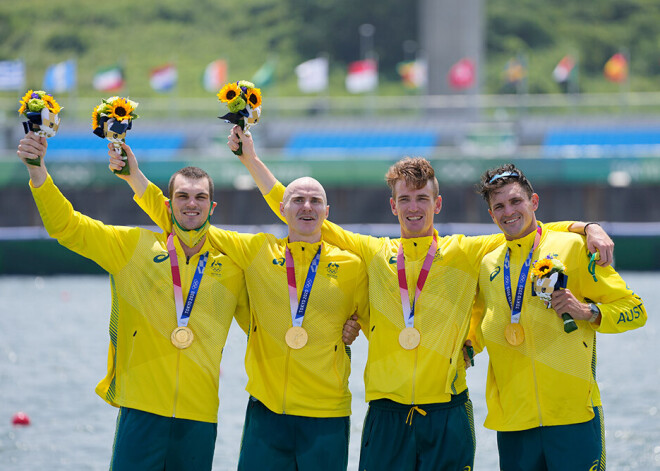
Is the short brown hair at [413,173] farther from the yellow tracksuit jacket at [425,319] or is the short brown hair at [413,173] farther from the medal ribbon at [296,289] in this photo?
the medal ribbon at [296,289]

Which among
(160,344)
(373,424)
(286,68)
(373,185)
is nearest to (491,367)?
(373,424)

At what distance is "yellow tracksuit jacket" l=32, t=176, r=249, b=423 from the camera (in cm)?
549

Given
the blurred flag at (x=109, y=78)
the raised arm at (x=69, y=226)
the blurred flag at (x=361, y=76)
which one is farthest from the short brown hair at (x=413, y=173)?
the blurred flag at (x=361, y=76)

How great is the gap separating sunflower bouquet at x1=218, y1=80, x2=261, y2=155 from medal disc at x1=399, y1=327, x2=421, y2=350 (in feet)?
5.05

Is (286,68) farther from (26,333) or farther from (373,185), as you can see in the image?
(26,333)

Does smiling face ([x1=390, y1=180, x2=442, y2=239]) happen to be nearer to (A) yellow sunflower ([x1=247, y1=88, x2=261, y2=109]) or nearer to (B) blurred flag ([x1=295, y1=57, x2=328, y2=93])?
(A) yellow sunflower ([x1=247, y1=88, x2=261, y2=109])

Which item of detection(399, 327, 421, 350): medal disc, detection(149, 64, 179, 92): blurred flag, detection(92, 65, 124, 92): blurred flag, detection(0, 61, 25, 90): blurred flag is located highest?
detection(149, 64, 179, 92): blurred flag

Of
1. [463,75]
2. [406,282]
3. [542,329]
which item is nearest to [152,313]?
[406,282]

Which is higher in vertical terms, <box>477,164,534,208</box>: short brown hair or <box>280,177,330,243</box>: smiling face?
<box>477,164,534,208</box>: short brown hair

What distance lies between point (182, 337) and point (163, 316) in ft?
0.58

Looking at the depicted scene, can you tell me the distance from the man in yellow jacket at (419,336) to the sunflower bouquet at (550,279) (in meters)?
0.36

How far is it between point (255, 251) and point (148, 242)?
2.04ft

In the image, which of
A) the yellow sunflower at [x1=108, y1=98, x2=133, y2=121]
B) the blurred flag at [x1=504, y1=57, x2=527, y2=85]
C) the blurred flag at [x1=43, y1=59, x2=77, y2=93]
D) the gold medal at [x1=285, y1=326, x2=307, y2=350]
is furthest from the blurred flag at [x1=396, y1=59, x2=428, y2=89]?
the gold medal at [x1=285, y1=326, x2=307, y2=350]

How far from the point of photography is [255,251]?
5.78m
